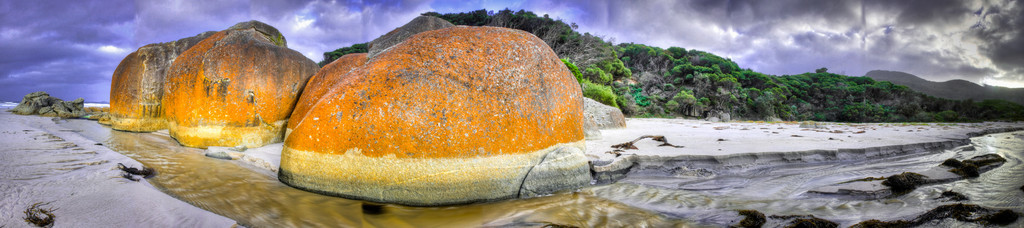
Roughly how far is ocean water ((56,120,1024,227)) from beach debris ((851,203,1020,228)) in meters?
0.05

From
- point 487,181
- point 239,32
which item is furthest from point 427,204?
point 239,32

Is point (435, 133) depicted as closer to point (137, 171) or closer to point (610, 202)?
point (610, 202)

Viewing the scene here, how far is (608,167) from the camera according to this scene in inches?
124

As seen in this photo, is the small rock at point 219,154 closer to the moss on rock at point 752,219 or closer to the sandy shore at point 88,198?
the sandy shore at point 88,198

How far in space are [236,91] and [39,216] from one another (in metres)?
2.39

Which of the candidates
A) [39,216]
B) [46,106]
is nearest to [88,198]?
[39,216]

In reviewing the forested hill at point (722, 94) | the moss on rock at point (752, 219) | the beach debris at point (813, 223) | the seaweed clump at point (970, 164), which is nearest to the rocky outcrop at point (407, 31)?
the moss on rock at point (752, 219)

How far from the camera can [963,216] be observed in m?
1.92

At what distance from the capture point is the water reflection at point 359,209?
210 cm

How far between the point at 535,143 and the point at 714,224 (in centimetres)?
131

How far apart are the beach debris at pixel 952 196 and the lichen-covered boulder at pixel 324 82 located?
453 centimetres

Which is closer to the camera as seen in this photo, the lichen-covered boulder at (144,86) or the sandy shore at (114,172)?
the sandy shore at (114,172)

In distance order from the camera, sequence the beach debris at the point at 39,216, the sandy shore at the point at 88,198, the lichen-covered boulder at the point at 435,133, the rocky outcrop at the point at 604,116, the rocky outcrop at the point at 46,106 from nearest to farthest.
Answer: the beach debris at the point at 39,216
the sandy shore at the point at 88,198
the lichen-covered boulder at the point at 435,133
the rocky outcrop at the point at 604,116
the rocky outcrop at the point at 46,106

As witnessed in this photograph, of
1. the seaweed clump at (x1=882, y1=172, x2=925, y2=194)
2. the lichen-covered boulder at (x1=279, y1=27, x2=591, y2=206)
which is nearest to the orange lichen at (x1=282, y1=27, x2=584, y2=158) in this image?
the lichen-covered boulder at (x1=279, y1=27, x2=591, y2=206)
